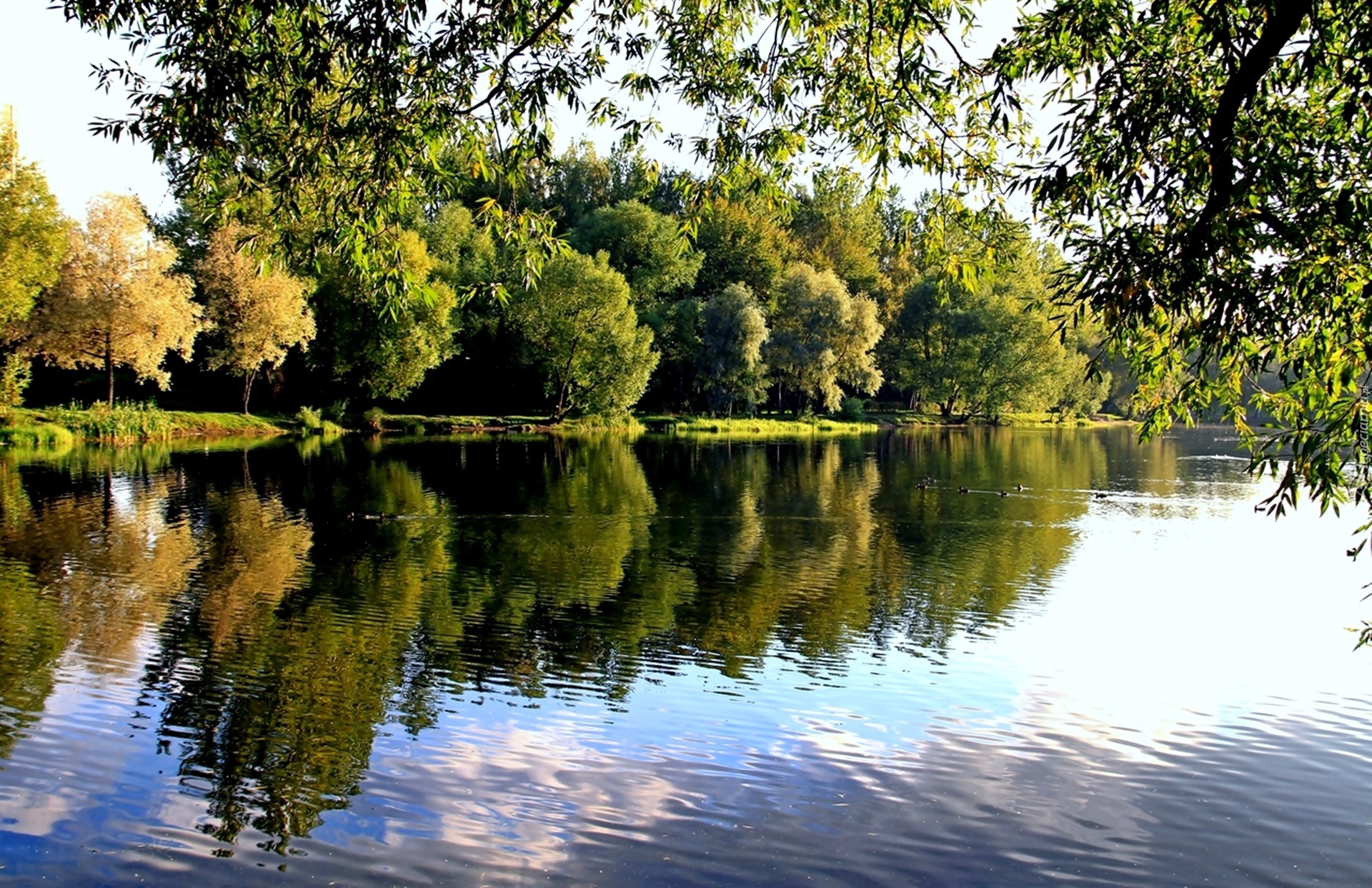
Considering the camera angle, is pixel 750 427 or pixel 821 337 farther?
pixel 821 337

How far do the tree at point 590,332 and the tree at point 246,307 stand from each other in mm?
17089

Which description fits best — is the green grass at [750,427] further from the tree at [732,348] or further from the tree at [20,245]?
the tree at [20,245]

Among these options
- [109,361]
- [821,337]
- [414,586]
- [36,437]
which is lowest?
[414,586]

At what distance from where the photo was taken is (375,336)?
65.9 metres

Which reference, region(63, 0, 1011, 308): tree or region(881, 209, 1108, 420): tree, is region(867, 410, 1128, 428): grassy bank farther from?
A: region(63, 0, 1011, 308): tree

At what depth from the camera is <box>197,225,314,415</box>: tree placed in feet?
195

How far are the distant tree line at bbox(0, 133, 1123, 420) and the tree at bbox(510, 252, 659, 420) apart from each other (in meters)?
0.17

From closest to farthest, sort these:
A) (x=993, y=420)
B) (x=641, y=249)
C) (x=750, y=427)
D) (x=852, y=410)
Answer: (x=750, y=427)
(x=641, y=249)
(x=852, y=410)
(x=993, y=420)

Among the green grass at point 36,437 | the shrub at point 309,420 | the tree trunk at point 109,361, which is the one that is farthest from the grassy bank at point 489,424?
the green grass at point 36,437

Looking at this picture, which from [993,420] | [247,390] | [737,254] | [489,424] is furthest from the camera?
[993,420]

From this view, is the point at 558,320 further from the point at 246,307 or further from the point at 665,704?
the point at 665,704

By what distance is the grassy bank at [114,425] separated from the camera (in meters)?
49.2

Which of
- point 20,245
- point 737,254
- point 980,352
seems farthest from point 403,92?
point 980,352

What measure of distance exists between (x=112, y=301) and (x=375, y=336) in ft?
53.2
